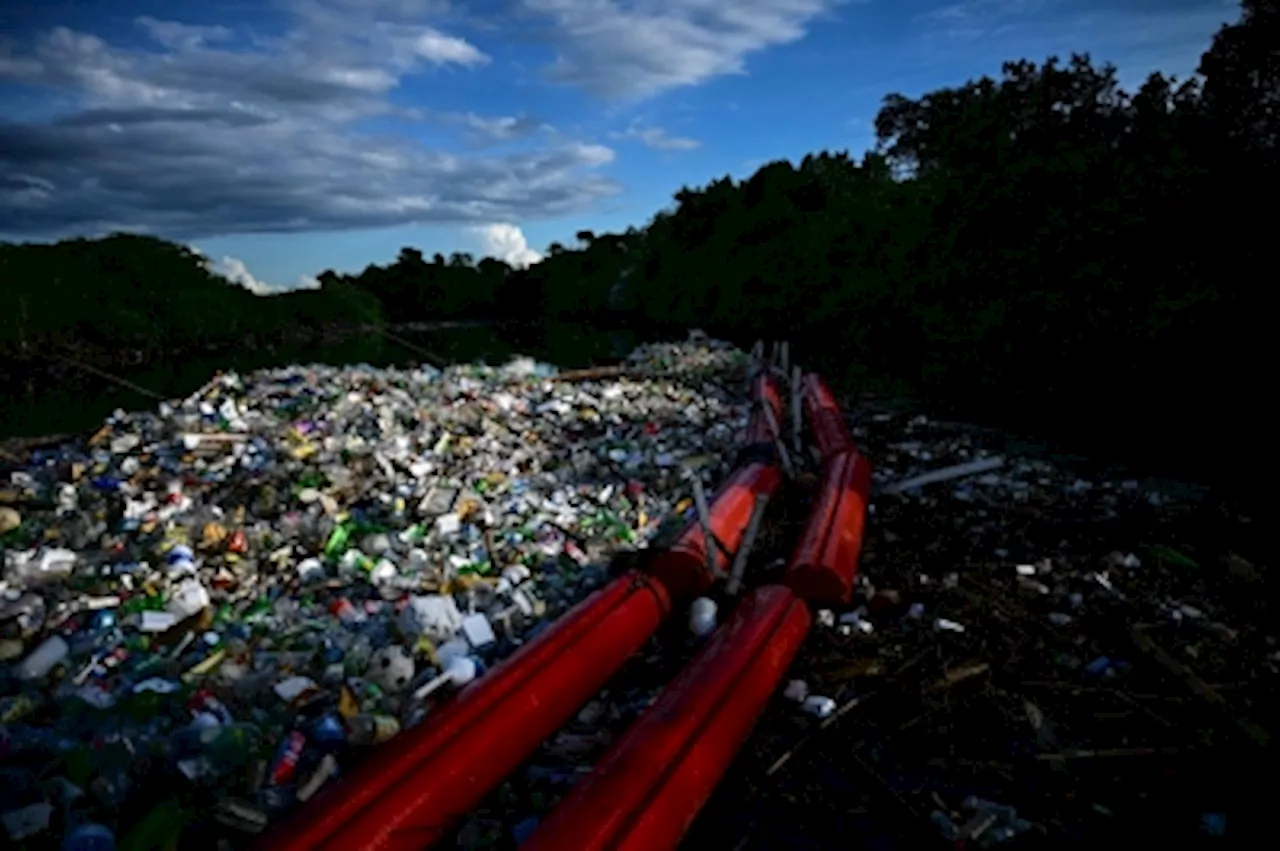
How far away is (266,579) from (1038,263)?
1092 cm

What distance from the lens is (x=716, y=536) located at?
5105 mm

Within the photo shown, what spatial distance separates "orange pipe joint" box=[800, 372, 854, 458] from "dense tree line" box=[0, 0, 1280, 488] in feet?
10.1

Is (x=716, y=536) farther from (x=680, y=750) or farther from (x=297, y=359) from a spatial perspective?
(x=297, y=359)

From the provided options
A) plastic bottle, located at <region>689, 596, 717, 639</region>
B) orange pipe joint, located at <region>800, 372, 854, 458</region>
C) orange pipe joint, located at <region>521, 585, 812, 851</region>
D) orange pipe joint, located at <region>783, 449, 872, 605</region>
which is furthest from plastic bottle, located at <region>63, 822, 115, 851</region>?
orange pipe joint, located at <region>800, 372, 854, 458</region>

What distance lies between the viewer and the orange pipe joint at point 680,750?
2.34 metres

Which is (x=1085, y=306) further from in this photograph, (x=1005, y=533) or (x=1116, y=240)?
(x=1005, y=533)

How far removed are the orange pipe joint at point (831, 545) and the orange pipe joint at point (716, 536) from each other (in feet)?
1.67

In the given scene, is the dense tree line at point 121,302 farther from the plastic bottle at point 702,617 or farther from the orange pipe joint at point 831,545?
the orange pipe joint at point 831,545

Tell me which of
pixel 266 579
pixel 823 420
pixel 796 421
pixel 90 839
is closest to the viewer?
pixel 90 839

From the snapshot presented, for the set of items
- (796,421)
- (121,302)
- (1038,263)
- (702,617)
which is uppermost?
(121,302)

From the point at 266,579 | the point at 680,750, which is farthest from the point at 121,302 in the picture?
the point at 680,750

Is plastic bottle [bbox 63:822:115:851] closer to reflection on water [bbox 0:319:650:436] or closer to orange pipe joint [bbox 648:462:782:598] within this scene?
orange pipe joint [bbox 648:462:782:598]

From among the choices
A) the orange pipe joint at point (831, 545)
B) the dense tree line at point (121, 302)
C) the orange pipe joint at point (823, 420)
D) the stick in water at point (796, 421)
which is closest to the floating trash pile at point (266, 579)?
the stick in water at point (796, 421)

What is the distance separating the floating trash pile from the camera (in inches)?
120
